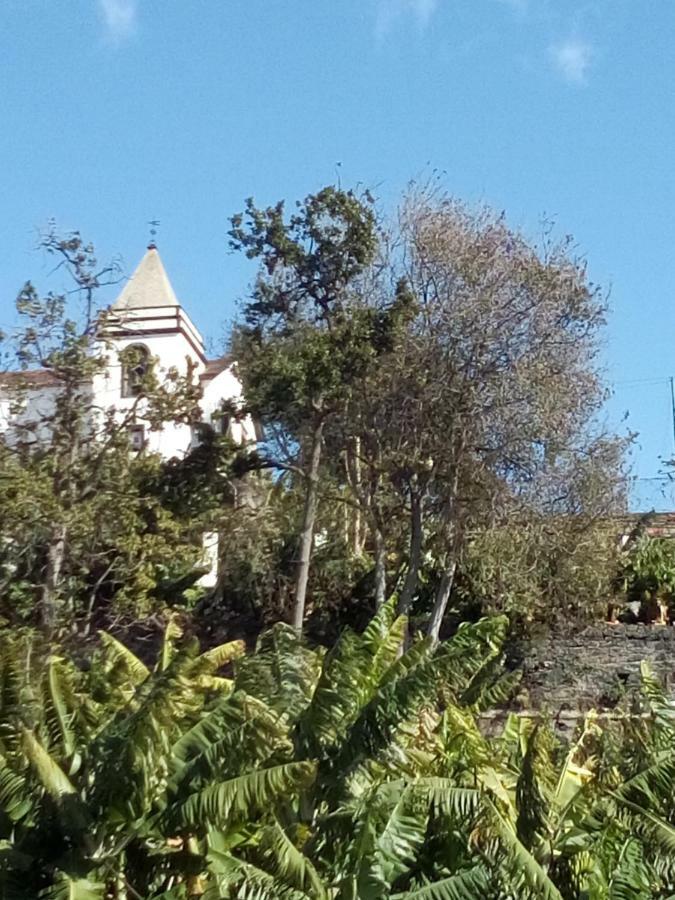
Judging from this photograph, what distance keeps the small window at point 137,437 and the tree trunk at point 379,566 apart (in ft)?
14.7

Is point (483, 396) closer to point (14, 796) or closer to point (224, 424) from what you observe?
point (224, 424)

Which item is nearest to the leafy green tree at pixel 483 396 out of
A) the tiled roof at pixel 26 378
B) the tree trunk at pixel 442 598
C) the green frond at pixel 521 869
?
the tree trunk at pixel 442 598

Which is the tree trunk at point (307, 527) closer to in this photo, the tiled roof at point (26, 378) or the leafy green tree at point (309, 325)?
the leafy green tree at point (309, 325)

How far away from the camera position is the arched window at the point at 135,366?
17.5m

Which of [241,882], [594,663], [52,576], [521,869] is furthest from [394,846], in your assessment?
[594,663]

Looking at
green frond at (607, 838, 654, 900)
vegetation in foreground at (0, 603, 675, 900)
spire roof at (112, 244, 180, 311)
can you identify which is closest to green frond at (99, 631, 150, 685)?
vegetation in foreground at (0, 603, 675, 900)

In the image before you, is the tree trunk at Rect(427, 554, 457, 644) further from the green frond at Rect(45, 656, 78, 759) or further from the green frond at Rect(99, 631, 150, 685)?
the green frond at Rect(45, 656, 78, 759)

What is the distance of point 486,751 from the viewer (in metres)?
13.2

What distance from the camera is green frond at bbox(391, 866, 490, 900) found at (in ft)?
34.1

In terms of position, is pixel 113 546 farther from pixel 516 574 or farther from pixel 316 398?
pixel 516 574

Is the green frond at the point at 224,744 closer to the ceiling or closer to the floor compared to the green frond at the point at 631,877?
closer to the ceiling

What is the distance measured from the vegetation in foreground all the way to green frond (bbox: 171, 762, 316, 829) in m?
0.02

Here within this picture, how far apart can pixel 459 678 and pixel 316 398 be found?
8.26 meters

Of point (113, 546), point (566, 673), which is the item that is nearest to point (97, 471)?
point (113, 546)
